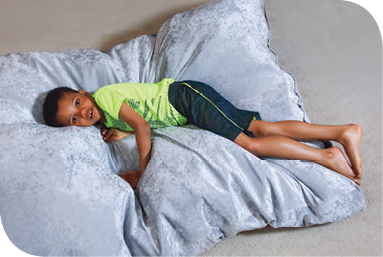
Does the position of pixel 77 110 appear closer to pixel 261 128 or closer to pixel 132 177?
pixel 132 177

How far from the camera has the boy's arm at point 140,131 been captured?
4.26 feet

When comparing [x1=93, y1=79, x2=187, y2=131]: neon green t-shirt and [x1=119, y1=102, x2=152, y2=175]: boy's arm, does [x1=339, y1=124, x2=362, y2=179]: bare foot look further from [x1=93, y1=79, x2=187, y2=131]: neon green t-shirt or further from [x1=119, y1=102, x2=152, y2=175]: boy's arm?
[x1=119, y1=102, x2=152, y2=175]: boy's arm

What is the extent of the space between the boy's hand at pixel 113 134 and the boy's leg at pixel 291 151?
498 millimetres

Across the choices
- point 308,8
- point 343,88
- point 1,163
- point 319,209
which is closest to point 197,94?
point 319,209

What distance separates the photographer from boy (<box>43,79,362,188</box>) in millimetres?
1332

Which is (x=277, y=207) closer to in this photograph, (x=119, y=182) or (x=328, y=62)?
(x=119, y=182)

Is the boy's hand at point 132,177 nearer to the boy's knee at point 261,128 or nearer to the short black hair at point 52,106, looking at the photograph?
the short black hair at point 52,106

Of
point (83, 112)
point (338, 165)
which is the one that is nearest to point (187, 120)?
point (83, 112)

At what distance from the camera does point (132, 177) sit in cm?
136

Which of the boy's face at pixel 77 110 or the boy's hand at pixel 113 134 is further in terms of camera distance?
the boy's hand at pixel 113 134

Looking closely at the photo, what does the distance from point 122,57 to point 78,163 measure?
67 centimetres

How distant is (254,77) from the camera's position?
60.6 inches

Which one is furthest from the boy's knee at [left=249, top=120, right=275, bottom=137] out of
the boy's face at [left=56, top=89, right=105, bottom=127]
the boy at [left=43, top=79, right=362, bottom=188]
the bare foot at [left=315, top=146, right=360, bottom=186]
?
the boy's face at [left=56, top=89, right=105, bottom=127]

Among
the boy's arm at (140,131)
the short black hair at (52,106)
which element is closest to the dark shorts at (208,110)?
the boy's arm at (140,131)
